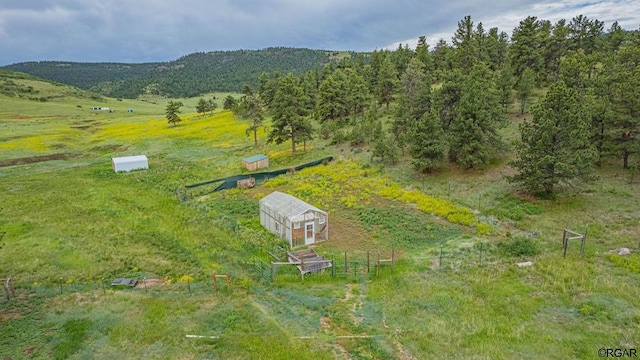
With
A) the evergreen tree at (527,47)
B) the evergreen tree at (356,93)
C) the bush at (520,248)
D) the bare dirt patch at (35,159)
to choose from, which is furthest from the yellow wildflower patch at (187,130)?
the bush at (520,248)

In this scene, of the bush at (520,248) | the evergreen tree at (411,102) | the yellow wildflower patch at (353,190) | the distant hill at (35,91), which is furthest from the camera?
the distant hill at (35,91)

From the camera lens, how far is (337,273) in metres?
20.0

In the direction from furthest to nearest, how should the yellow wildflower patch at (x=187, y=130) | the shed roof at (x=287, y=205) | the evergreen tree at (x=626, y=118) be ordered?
the yellow wildflower patch at (x=187, y=130) → the evergreen tree at (x=626, y=118) → the shed roof at (x=287, y=205)

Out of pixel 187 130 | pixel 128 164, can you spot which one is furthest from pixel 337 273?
pixel 187 130

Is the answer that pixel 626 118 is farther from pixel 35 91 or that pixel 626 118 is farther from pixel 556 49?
pixel 35 91

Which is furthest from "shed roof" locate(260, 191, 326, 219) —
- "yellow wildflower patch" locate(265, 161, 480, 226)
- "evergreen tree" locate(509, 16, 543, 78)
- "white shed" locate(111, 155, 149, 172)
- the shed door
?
"evergreen tree" locate(509, 16, 543, 78)

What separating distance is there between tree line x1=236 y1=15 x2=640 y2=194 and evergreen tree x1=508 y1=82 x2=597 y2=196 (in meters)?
0.07

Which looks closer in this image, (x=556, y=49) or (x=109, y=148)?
(x=556, y=49)

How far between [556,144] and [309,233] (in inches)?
749

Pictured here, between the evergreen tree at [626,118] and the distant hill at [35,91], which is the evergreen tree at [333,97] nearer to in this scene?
the evergreen tree at [626,118]

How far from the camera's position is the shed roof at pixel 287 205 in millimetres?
24359

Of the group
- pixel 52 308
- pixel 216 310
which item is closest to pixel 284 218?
pixel 216 310

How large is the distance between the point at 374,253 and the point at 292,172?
2070 centimetres

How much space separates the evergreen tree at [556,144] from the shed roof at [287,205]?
16.3 metres
